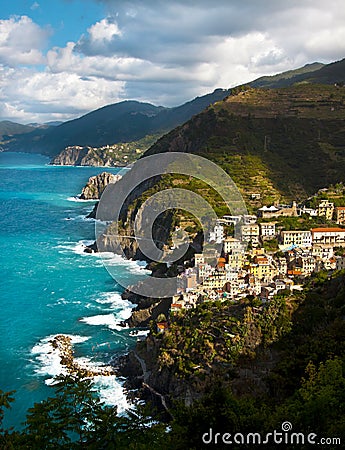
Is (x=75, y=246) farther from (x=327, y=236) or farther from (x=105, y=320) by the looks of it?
(x=327, y=236)

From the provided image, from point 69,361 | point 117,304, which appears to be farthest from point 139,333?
point 117,304

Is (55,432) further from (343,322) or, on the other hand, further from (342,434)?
(343,322)

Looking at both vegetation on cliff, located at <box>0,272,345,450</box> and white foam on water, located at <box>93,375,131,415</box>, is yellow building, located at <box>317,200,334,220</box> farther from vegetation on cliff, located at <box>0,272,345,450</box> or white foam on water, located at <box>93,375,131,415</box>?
white foam on water, located at <box>93,375,131,415</box>

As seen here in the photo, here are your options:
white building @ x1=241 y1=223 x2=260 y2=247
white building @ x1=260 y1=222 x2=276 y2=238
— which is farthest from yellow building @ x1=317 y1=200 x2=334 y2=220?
white building @ x1=241 y1=223 x2=260 y2=247

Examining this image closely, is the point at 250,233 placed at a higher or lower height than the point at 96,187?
lower

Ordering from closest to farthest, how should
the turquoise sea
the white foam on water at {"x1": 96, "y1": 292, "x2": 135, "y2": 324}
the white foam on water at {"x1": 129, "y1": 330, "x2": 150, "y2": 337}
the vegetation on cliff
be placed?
the vegetation on cliff < the turquoise sea < the white foam on water at {"x1": 129, "y1": 330, "x2": 150, "y2": 337} < the white foam on water at {"x1": 96, "y1": 292, "x2": 135, "y2": 324}

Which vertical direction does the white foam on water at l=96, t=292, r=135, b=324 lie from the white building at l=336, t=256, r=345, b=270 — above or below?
below
